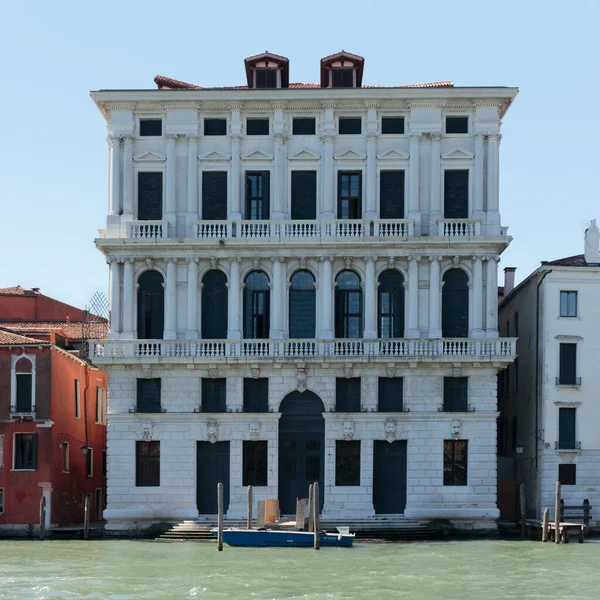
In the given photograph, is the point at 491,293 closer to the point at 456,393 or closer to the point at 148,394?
the point at 456,393

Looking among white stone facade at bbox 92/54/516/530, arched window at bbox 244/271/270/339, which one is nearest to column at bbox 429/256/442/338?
white stone facade at bbox 92/54/516/530

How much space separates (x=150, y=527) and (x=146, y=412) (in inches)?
154

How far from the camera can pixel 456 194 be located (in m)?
50.4

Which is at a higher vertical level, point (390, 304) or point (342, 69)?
point (342, 69)

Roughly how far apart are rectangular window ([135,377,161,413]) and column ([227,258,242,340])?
3.07m

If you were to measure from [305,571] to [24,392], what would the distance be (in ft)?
55.0

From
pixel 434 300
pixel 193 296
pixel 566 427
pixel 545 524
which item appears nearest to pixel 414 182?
pixel 434 300

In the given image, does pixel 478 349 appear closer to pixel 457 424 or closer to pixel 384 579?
pixel 457 424

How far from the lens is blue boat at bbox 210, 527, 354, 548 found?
43062 mm

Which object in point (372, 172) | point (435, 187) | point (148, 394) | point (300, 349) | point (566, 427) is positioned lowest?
point (566, 427)

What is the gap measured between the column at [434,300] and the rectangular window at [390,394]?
2051 mm

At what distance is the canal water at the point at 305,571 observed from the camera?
110 ft

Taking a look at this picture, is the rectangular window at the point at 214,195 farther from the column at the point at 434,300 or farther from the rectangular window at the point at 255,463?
the rectangular window at the point at 255,463

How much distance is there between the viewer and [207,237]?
49.7m
